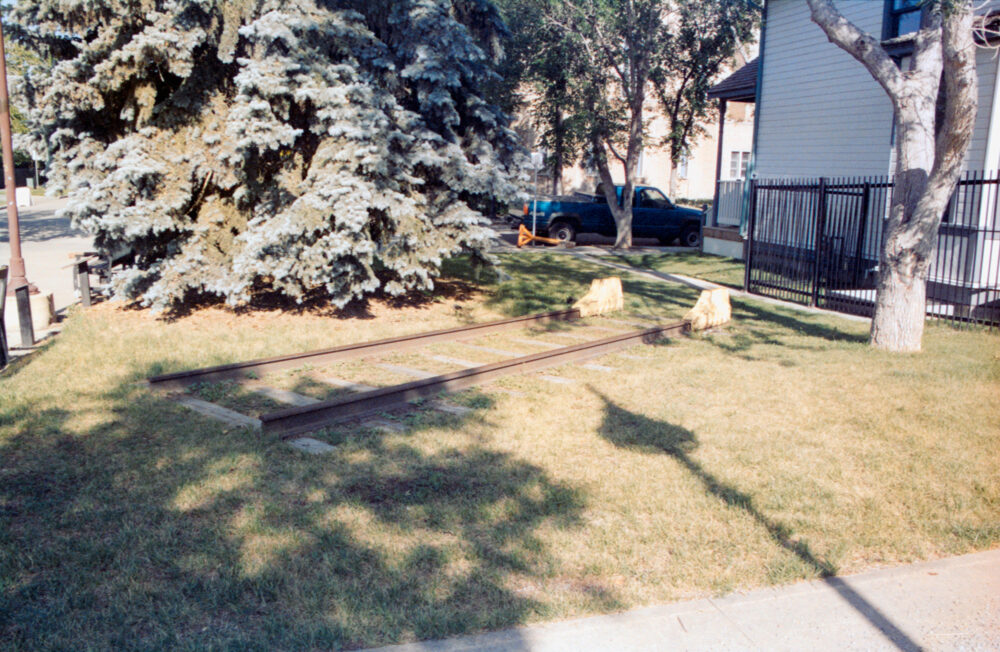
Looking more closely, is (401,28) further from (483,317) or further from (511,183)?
(483,317)

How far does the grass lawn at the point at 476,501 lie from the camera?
3803 mm

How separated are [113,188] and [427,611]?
9045 millimetres

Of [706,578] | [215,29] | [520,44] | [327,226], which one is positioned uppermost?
[520,44]

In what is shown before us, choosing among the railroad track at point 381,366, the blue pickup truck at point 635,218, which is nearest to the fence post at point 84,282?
the railroad track at point 381,366

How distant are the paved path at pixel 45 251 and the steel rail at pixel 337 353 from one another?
3846 mm

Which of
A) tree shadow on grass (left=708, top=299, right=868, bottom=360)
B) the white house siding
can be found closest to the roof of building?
the white house siding

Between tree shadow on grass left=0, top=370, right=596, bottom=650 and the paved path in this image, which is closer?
tree shadow on grass left=0, top=370, right=596, bottom=650

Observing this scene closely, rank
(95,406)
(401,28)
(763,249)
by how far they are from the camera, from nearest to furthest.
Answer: (95,406), (401,28), (763,249)

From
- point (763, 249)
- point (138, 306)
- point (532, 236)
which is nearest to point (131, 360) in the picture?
point (138, 306)

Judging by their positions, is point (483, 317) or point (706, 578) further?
point (483, 317)

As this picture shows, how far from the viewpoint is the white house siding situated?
53.6 feet

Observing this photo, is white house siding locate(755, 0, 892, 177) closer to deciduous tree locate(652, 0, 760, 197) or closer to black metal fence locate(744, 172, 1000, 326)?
black metal fence locate(744, 172, 1000, 326)

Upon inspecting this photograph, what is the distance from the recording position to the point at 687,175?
42.2 m

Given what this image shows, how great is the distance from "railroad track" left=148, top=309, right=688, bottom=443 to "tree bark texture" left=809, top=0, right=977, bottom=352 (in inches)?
108
